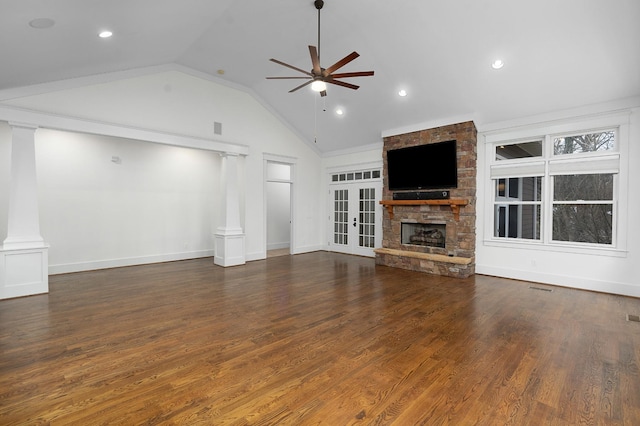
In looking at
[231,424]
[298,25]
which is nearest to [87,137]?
[298,25]

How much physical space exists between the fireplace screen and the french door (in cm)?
105

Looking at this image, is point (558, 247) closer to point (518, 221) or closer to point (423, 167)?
point (518, 221)

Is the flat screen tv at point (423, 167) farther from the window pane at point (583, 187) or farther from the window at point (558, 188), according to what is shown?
the window pane at point (583, 187)

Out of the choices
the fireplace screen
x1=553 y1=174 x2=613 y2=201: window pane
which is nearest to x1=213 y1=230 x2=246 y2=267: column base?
the fireplace screen

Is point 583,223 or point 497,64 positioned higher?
point 497,64

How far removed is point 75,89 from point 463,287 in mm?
7302

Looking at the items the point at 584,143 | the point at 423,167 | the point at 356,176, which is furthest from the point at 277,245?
the point at 584,143

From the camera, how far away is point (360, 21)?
4.97 m

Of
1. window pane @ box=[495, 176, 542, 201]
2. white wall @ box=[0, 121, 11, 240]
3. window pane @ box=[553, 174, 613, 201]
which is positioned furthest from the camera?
window pane @ box=[495, 176, 542, 201]

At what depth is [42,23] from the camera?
330cm

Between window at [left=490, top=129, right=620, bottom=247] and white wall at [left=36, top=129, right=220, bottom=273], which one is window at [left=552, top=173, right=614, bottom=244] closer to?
window at [left=490, top=129, right=620, bottom=247]

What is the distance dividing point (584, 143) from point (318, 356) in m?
5.70

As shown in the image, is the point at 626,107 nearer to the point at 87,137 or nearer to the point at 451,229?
the point at 451,229

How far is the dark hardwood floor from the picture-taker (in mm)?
2094
